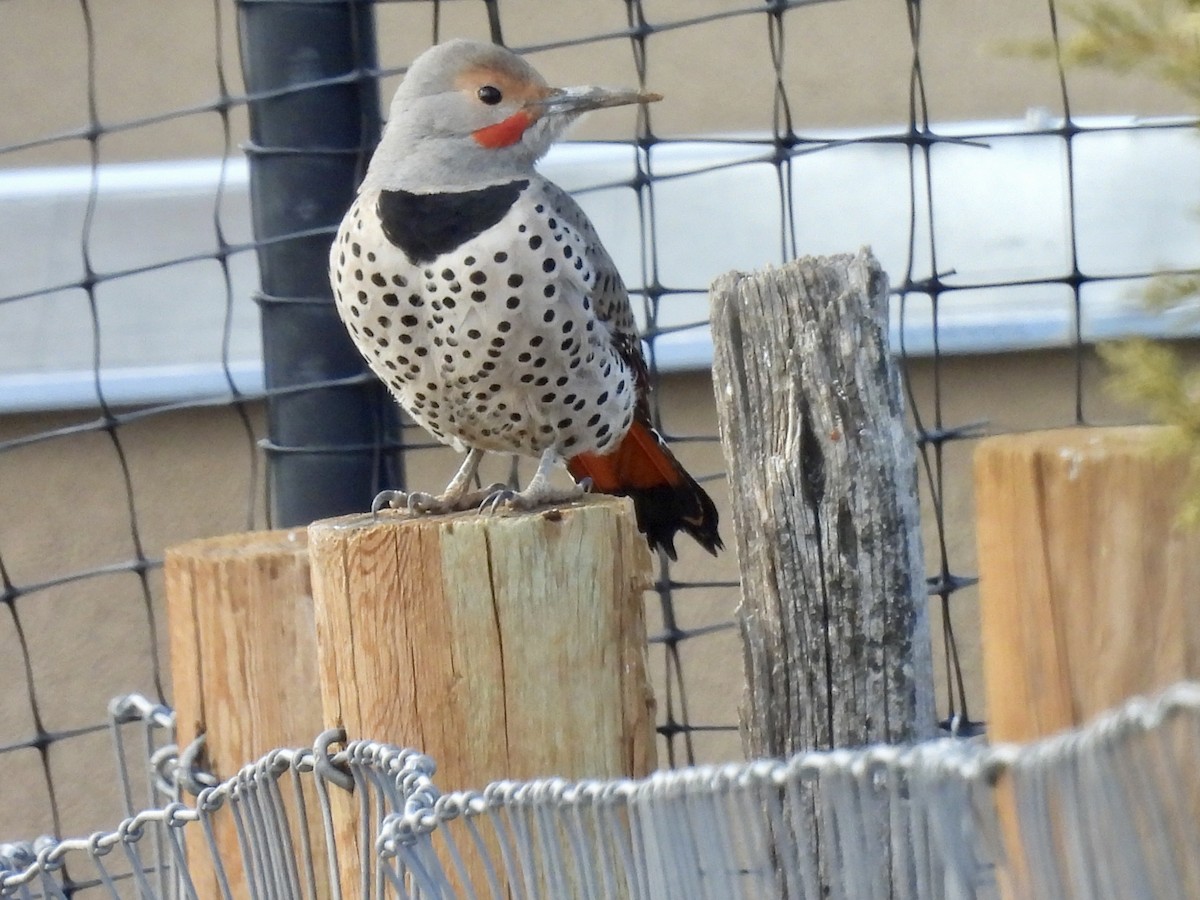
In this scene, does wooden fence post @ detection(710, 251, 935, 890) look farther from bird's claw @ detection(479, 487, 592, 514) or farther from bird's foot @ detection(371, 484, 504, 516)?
bird's foot @ detection(371, 484, 504, 516)

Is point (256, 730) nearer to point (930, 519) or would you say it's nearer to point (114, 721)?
point (114, 721)

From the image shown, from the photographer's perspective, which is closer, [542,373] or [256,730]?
[256,730]

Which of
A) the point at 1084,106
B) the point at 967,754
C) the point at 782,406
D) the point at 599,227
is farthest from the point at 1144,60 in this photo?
the point at 1084,106

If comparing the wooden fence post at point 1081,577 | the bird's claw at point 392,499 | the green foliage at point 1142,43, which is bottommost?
the wooden fence post at point 1081,577

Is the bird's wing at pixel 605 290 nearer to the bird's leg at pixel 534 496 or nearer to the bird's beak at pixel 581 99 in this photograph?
the bird's beak at pixel 581 99

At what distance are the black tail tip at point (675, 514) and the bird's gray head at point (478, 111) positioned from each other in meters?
0.63

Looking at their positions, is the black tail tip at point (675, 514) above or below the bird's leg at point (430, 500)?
below

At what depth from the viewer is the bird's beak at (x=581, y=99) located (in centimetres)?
232

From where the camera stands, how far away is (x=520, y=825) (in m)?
1.20

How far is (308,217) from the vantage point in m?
2.47

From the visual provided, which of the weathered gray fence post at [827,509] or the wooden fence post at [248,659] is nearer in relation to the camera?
the weathered gray fence post at [827,509]

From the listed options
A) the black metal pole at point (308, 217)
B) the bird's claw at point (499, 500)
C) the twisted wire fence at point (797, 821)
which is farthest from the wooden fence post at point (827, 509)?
the black metal pole at point (308, 217)

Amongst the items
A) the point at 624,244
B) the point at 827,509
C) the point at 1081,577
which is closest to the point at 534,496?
the point at 827,509

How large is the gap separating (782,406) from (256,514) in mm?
2460
